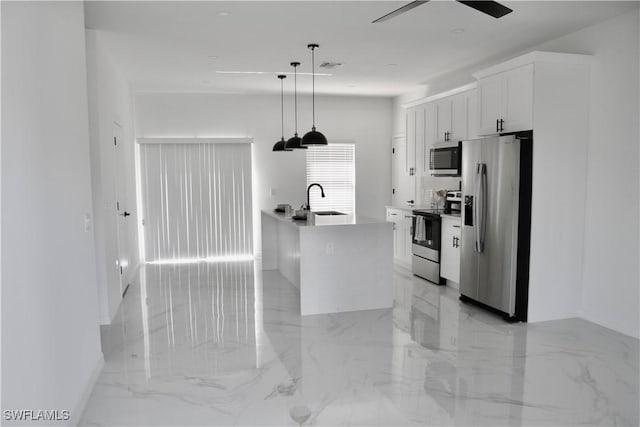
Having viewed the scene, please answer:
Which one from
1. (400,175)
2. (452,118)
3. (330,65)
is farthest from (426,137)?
(330,65)

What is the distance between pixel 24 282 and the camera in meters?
2.00

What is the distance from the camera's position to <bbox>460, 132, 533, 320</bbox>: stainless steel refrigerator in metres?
4.44

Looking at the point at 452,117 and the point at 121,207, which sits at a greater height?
the point at 452,117

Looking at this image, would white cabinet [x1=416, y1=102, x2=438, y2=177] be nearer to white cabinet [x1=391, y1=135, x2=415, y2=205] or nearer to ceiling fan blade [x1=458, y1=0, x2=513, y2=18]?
white cabinet [x1=391, y1=135, x2=415, y2=205]

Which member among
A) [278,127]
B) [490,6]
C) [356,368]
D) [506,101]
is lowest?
[356,368]

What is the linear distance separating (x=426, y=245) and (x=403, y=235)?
75 centimetres

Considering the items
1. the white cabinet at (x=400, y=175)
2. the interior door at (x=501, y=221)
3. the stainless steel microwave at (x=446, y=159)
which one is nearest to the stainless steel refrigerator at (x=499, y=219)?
the interior door at (x=501, y=221)

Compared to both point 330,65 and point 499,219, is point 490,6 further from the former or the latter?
point 330,65

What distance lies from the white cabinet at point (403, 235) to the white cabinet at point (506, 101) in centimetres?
201

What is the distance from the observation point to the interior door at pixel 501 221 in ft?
14.6

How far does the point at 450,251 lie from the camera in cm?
577

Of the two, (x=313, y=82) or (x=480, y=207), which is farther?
(x=313, y=82)

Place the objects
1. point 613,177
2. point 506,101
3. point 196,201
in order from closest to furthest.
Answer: point 613,177, point 506,101, point 196,201

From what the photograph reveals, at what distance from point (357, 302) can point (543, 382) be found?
2071 millimetres
